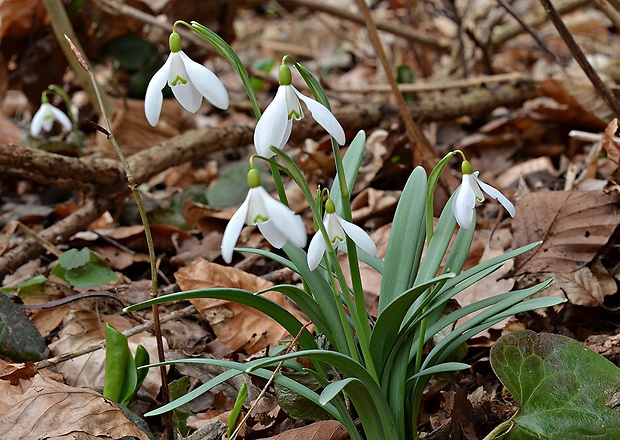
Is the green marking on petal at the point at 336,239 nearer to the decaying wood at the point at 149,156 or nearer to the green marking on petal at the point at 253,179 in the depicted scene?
the green marking on petal at the point at 253,179

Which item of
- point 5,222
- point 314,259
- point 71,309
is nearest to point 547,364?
point 314,259

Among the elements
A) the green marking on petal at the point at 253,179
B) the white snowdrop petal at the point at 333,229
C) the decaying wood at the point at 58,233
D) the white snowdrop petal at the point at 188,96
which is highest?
the white snowdrop petal at the point at 188,96

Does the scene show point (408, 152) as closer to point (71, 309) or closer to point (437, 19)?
point (71, 309)

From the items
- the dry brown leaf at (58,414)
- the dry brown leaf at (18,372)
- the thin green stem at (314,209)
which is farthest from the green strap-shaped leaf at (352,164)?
the dry brown leaf at (18,372)

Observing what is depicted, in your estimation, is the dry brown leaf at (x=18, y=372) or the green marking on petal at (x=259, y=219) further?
the dry brown leaf at (x=18, y=372)

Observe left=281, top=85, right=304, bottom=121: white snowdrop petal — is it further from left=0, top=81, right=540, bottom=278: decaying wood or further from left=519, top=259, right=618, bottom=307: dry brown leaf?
left=0, top=81, right=540, bottom=278: decaying wood
